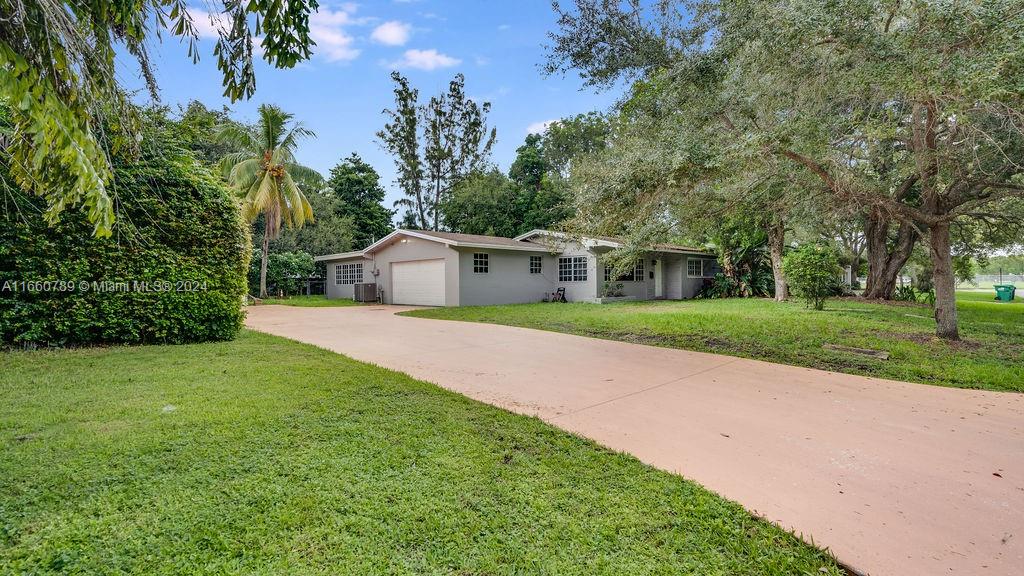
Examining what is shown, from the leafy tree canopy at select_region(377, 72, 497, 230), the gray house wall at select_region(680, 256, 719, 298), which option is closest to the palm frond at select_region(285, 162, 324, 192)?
the leafy tree canopy at select_region(377, 72, 497, 230)

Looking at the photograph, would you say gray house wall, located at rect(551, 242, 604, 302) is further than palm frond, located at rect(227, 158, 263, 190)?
No

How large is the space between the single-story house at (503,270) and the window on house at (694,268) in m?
0.05

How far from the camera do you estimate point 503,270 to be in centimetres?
1686

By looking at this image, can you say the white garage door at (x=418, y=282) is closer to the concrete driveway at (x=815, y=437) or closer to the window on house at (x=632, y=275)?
the window on house at (x=632, y=275)

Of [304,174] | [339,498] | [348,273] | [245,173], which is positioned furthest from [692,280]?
[339,498]

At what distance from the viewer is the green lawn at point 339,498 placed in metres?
1.88

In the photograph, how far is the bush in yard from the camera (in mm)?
11695

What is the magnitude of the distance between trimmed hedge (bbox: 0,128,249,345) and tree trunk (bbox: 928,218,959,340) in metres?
11.2

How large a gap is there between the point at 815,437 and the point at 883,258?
16173 mm

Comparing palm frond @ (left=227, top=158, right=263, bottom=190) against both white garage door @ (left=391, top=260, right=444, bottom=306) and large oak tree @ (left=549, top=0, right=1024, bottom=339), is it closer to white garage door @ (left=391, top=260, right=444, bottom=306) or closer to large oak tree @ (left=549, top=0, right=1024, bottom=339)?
white garage door @ (left=391, top=260, right=444, bottom=306)

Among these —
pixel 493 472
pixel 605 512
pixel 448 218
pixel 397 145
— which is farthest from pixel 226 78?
pixel 397 145

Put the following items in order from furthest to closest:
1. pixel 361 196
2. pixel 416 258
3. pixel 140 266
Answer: pixel 361 196 → pixel 416 258 → pixel 140 266

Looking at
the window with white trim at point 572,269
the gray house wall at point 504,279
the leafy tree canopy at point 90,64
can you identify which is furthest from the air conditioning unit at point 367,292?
the leafy tree canopy at point 90,64

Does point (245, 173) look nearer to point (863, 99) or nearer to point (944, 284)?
point (863, 99)
